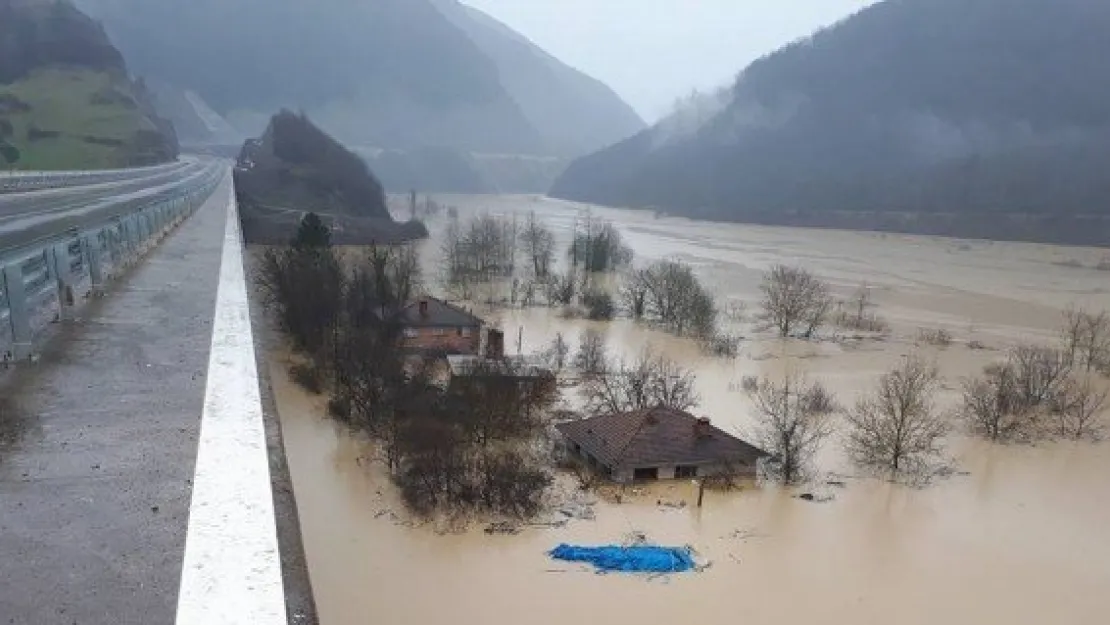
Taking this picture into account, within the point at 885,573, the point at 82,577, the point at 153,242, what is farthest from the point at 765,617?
the point at 153,242

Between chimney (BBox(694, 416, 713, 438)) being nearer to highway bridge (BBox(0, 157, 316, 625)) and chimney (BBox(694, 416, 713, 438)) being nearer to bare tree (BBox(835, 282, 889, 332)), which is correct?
highway bridge (BBox(0, 157, 316, 625))

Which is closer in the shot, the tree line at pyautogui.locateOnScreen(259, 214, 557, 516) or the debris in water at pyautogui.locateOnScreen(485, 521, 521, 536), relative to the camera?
the debris in water at pyautogui.locateOnScreen(485, 521, 521, 536)

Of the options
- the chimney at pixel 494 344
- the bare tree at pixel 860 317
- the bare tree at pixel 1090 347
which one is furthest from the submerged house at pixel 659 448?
the bare tree at pixel 860 317

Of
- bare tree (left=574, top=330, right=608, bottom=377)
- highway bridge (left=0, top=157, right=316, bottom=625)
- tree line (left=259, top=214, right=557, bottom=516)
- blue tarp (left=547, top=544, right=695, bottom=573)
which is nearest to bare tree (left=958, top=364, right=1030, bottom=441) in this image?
bare tree (left=574, top=330, right=608, bottom=377)

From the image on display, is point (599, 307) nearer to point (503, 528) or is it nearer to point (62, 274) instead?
point (503, 528)

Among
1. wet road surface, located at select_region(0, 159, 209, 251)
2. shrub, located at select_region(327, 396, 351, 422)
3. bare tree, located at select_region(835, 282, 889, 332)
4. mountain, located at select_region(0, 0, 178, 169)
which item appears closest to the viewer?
wet road surface, located at select_region(0, 159, 209, 251)

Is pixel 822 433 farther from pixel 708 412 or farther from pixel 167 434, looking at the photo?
pixel 167 434
